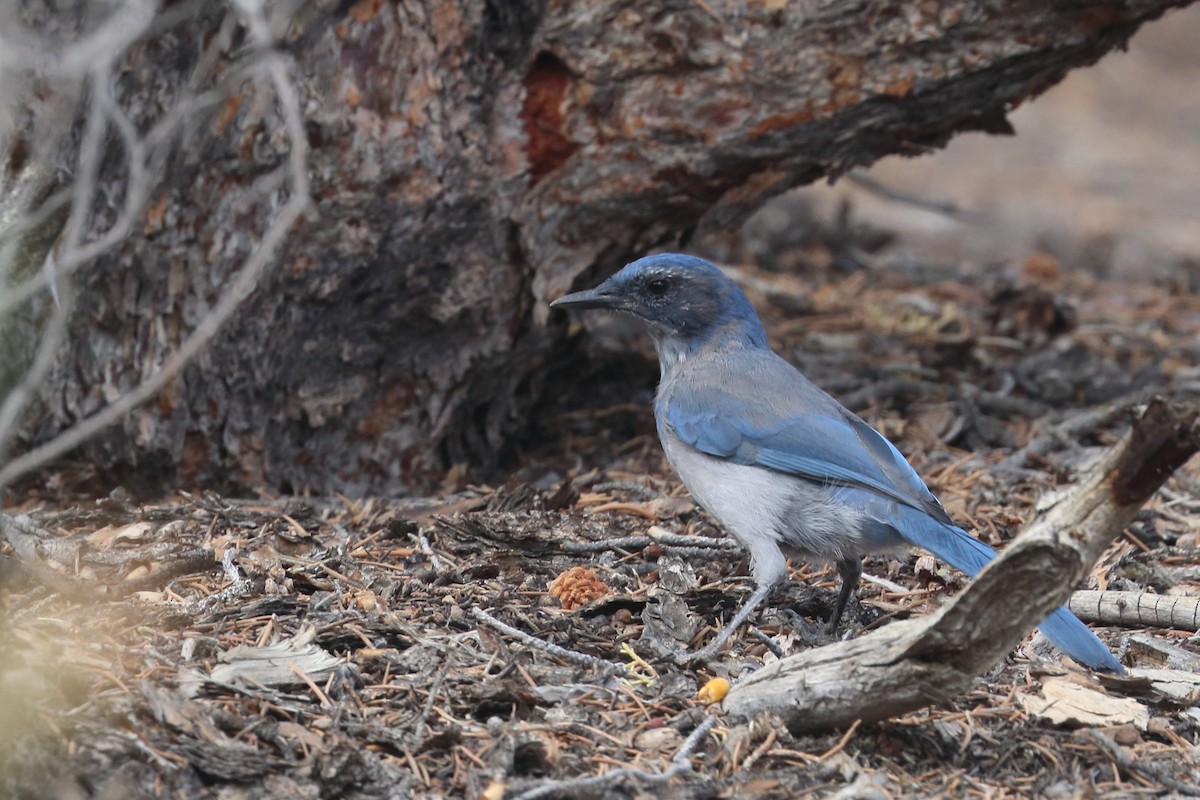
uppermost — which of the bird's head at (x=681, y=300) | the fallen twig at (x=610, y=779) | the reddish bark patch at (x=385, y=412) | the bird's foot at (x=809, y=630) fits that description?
the bird's head at (x=681, y=300)

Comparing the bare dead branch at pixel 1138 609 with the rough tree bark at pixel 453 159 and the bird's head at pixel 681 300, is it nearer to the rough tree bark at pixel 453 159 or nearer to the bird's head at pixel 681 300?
the bird's head at pixel 681 300

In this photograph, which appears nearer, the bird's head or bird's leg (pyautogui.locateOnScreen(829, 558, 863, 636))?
bird's leg (pyautogui.locateOnScreen(829, 558, 863, 636))

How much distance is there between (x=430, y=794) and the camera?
2.89 m

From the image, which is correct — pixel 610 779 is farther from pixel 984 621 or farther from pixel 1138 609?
pixel 1138 609

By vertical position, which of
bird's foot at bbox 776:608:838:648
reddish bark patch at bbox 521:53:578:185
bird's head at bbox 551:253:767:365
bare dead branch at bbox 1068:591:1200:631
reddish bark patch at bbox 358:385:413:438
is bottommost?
bare dead branch at bbox 1068:591:1200:631

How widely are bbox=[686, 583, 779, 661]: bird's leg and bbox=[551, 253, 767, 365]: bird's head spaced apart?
4.02 ft

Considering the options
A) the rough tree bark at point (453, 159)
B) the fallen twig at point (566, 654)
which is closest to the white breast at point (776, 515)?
the fallen twig at point (566, 654)

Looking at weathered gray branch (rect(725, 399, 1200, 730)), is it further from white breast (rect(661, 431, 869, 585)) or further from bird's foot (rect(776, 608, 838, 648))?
white breast (rect(661, 431, 869, 585))

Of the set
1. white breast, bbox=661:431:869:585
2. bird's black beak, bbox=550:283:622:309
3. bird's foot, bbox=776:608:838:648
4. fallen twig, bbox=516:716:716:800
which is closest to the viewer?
fallen twig, bbox=516:716:716:800

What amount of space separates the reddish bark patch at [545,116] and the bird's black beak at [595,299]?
65 centimetres

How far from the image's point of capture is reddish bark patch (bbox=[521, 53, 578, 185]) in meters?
5.18

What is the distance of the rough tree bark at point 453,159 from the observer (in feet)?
16.2

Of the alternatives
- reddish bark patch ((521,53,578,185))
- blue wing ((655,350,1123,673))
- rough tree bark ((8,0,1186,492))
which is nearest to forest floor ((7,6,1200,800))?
blue wing ((655,350,1123,673))

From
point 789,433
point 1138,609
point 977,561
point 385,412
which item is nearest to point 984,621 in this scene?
point 977,561
